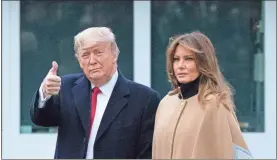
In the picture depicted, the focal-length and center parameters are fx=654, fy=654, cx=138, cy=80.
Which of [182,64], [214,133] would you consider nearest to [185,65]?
[182,64]

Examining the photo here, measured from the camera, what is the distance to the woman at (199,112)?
286cm

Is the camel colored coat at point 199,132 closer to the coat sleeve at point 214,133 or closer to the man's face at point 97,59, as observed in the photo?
the coat sleeve at point 214,133

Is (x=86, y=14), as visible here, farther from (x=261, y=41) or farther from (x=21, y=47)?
(x=261, y=41)

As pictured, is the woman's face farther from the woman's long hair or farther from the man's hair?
the man's hair

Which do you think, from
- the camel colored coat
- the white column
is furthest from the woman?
the white column

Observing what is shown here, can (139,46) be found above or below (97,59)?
above

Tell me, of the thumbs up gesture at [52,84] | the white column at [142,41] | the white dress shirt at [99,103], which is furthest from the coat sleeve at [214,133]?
the white column at [142,41]

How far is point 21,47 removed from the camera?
6.34 meters

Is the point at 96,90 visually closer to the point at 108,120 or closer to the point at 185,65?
the point at 108,120

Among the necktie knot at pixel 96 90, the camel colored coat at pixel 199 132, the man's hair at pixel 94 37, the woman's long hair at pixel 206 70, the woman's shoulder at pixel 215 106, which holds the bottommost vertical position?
the camel colored coat at pixel 199 132

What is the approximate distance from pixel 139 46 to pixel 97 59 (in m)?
3.23

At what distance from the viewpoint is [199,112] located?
2889 mm

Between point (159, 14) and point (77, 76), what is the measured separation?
10.2 ft

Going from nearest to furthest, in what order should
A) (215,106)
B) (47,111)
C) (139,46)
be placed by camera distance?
(215,106) → (47,111) → (139,46)
